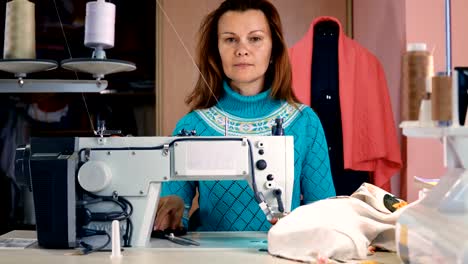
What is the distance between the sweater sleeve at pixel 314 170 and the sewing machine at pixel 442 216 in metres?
0.73

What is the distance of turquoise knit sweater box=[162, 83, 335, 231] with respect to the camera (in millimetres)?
2000

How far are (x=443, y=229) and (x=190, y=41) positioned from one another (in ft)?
8.23

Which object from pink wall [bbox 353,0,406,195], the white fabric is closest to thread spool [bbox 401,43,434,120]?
the white fabric

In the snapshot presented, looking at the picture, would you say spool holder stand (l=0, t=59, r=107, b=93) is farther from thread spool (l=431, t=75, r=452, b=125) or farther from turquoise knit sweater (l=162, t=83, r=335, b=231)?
thread spool (l=431, t=75, r=452, b=125)

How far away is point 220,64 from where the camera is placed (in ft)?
7.30

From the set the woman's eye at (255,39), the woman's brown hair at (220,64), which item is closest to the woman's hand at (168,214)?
the woman's brown hair at (220,64)

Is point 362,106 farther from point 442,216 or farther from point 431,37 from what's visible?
point 442,216

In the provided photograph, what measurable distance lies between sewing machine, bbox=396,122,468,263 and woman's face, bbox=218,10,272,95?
0.86m

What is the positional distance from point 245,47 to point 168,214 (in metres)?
0.59

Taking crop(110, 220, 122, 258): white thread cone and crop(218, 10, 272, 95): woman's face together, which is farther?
crop(218, 10, 272, 95): woman's face

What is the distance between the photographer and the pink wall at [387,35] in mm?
3039

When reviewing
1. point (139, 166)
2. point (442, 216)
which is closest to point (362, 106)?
point (139, 166)

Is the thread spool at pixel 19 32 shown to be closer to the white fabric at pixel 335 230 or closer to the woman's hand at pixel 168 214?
the woman's hand at pixel 168 214

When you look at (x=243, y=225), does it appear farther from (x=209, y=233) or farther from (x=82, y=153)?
(x=82, y=153)
